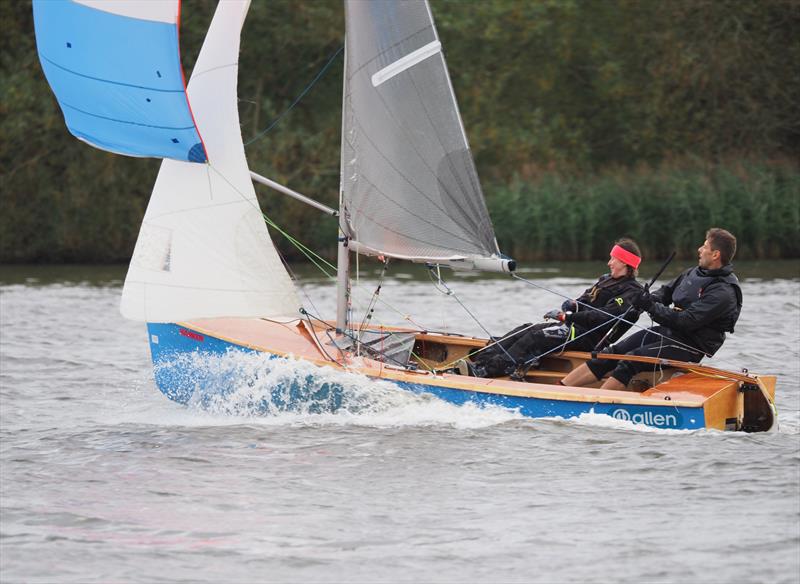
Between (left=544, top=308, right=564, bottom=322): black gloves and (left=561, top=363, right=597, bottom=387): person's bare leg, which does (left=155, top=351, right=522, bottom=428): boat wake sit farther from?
(left=544, top=308, right=564, bottom=322): black gloves

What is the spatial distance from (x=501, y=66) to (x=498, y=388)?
927 inches

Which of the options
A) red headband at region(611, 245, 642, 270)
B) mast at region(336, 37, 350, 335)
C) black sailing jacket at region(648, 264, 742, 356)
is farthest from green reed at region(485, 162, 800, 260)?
black sailing jacket at region(648, 264, 742, 356)

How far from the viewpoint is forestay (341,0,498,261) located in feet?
33.7

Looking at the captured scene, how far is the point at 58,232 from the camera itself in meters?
27.4

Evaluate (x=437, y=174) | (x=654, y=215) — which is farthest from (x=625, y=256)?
(x=654, y=215)

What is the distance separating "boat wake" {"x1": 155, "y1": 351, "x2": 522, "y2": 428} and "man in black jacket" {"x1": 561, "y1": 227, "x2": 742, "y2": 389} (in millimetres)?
801

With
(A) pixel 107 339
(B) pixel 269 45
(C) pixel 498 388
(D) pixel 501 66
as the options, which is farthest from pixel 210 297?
(D) pixel 501 66

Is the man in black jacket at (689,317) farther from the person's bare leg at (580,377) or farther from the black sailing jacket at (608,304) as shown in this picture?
the black sailing jacket at (608,304)

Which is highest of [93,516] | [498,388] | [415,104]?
[415,104]

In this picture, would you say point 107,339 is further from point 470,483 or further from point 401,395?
Result: point 470,483

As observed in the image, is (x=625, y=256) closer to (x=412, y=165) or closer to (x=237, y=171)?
(x=412, y=165)

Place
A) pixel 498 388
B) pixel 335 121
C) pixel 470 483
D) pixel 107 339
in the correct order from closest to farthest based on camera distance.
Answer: pixel 470 483, pixel 498 388, pixel 107 339, pixel 335 121

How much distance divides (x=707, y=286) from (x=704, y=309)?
17 cm

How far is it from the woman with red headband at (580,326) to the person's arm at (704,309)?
0.26 metres
